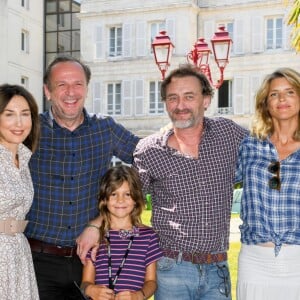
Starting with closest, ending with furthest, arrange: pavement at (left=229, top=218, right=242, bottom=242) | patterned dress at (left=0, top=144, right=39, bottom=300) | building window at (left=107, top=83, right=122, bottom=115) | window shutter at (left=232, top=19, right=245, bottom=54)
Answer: patterned dress at (left=0, top=144, right=39, bottom=300)
pavement at (left=229, top=218, right=242, bottom=242)
window shutter at (left=232, top=19, right=245, bottom=54)
building window at (left=107, top=83, right=122, bottom=115)

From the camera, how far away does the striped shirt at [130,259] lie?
4086 millimetres

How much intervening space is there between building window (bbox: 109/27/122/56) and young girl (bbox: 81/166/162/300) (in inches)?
1094

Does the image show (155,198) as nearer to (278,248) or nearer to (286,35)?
(278,248)

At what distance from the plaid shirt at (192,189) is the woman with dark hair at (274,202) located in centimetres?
17

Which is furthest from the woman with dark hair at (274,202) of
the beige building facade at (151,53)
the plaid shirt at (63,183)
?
the beige building facade at (151,53)

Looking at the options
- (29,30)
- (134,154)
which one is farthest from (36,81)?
(134,154)

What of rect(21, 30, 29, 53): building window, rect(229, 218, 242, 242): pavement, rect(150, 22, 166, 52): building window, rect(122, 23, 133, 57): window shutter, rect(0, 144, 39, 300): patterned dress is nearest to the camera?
rect(0, 144, 39, 300): patterned dress

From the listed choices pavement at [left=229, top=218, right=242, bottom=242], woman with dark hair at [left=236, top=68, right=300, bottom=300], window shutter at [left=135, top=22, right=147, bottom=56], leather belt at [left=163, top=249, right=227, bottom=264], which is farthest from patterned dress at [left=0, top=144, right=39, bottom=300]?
window shutter at [left=135, top=22, right=147, bottom=56]

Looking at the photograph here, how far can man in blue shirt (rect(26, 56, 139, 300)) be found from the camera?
4438 mm

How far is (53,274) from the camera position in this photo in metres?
4.42

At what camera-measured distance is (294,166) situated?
3992 millimetres

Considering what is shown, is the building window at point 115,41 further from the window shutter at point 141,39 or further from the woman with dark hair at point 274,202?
the woman with dark hair at point 274,202

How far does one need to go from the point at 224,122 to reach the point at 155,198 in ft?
2.35

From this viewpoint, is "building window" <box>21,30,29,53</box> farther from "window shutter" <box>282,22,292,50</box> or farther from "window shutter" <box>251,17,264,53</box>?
"window shutter" <box>282,22,292,50</box>
